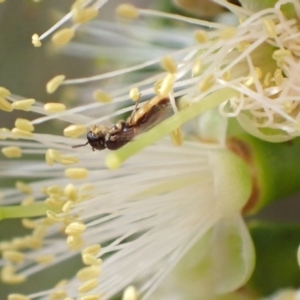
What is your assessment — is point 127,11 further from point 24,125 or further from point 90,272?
point 90,272

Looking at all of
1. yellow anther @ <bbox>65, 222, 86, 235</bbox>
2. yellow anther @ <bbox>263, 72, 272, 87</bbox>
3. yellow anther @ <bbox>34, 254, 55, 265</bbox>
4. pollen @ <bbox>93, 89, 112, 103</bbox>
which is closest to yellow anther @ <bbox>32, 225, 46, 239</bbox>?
yellow anther @ <bbox>34, 254, 55, 265</bbox>

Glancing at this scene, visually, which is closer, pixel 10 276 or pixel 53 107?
pixel 53 107

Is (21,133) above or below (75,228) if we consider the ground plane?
above

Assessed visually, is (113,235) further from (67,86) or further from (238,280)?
(67,86)

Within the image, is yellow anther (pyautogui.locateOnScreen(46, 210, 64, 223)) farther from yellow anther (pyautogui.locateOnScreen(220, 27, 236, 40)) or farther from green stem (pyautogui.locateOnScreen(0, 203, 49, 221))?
yellow anther (pyautogui.locateOnScreen(220, 27, 236, 40))

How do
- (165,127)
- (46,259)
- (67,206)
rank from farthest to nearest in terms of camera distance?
(46,259)
(67,206)
(165,127)

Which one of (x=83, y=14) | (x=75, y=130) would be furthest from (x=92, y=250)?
(x=83, y=14)

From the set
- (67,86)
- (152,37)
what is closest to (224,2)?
(152,37)

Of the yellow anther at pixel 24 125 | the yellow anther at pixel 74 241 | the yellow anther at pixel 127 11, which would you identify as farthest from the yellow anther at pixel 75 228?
the yellow anther at pixel 127 11
